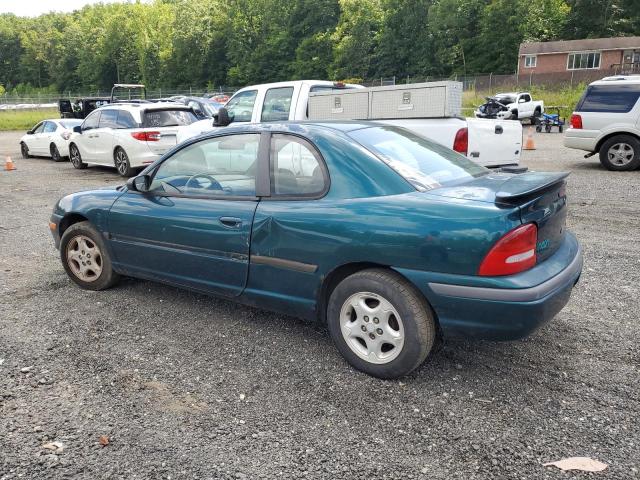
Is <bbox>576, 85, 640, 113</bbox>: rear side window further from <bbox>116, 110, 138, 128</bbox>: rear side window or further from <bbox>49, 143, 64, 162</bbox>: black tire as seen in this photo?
<bbox>49, 143, 64, 162</bbox>: black tire

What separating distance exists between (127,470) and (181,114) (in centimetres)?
1105

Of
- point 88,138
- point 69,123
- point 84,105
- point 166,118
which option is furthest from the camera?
point 84,105

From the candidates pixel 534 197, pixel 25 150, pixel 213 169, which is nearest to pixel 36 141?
pixel 25 150

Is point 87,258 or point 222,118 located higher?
point 222,118

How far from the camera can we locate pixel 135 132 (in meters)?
12.3

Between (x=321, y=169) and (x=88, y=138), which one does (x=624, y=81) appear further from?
(x=88, y=138)

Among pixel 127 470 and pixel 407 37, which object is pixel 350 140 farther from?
pixel 407 37

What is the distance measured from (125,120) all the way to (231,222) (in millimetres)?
9912

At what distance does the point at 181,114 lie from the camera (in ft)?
41.5

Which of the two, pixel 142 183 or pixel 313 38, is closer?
pixel 142 183

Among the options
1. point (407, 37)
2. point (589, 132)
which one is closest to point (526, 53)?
point (407, 37)

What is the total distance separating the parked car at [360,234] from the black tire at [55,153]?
14.0 meters

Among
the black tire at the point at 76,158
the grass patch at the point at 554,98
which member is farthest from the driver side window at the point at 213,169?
the grass patch at the point at 554,98

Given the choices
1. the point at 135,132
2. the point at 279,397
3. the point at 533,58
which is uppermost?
the point at 533,58
